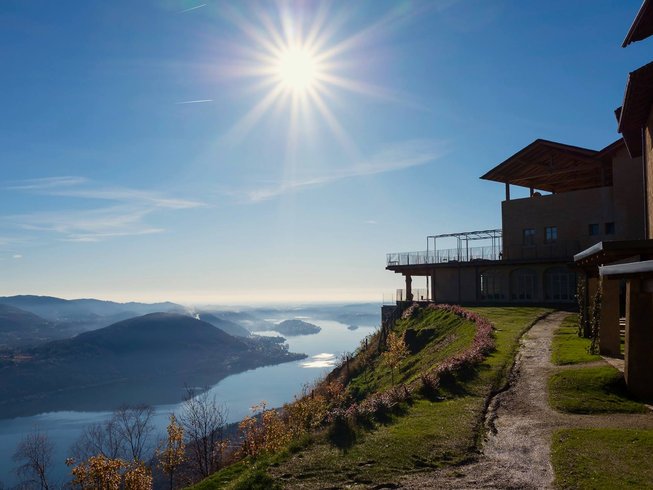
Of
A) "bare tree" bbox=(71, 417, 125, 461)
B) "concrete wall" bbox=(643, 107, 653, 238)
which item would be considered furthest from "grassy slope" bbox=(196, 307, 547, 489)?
"bare tree" bbox=(71, 417, 125, 461)

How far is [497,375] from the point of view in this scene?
16.1 metres

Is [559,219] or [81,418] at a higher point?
[559,219]

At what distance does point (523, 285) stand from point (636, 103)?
27.8 metres

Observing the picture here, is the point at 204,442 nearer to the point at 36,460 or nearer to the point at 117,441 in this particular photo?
the point at 36,460

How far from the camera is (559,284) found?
130 ft

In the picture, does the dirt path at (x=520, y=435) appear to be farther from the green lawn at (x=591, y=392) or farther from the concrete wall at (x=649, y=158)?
the concrete wall at (x=649, y=158)

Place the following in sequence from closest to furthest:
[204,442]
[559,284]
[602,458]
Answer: [602,458], [204,442], [559,284]

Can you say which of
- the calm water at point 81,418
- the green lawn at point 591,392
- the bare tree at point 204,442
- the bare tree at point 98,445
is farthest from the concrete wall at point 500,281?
the calm water at point 81,418

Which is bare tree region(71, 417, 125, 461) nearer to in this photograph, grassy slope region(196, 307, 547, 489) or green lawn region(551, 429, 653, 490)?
grassy slope region(196, 307, 547, 489)

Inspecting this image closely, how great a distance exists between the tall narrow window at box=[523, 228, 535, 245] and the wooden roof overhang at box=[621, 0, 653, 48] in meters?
29.2

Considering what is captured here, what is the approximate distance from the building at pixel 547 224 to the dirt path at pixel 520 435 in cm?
2440

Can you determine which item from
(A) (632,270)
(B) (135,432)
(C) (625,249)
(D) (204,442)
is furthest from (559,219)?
(B) (135,432)

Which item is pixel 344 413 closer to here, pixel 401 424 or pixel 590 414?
pixel 401 424

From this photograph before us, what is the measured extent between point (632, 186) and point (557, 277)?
28.0ft
